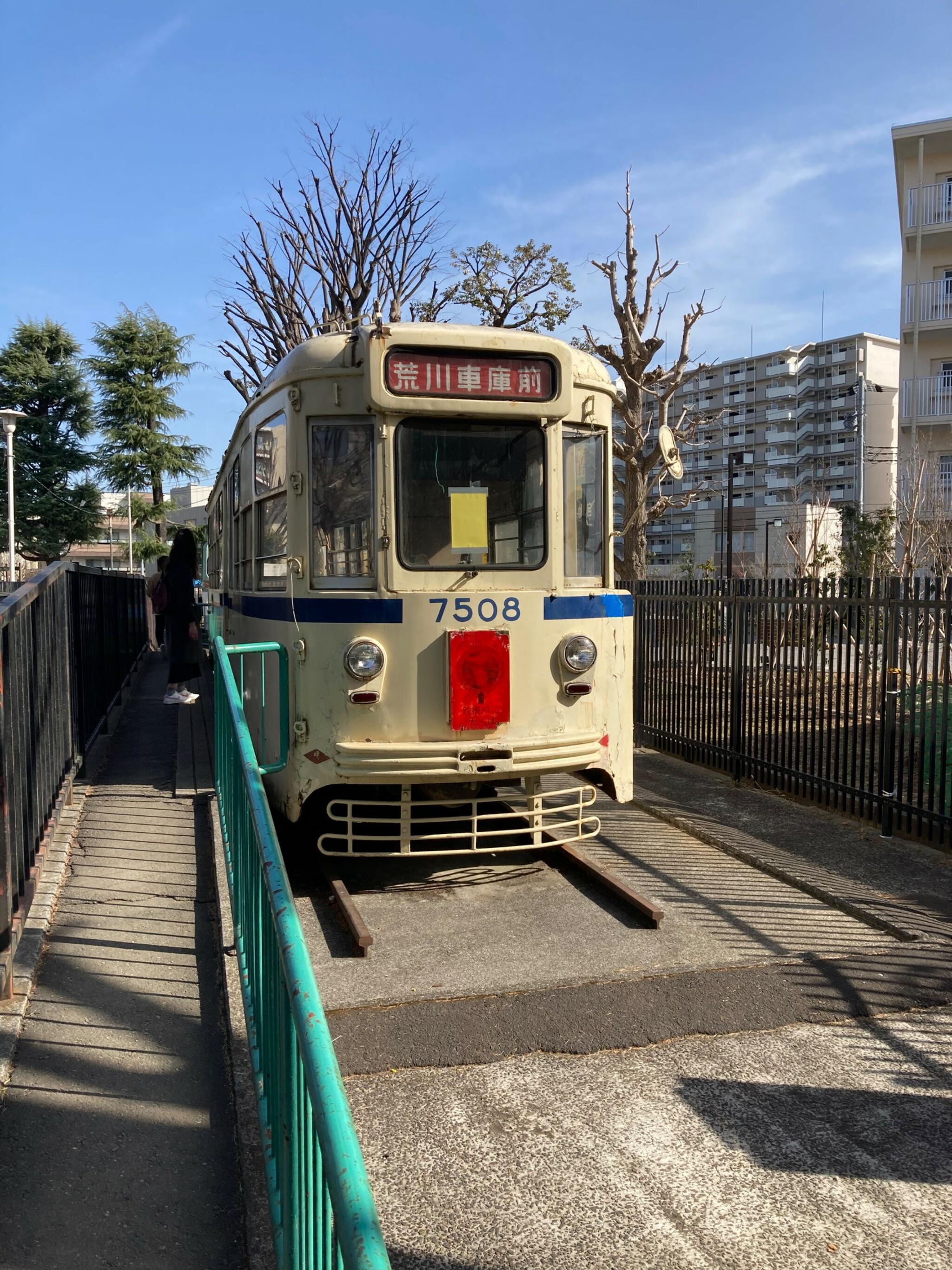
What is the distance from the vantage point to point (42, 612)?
5977 mm

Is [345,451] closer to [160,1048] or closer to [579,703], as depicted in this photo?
[579,703]

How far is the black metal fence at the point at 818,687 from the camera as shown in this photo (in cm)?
706

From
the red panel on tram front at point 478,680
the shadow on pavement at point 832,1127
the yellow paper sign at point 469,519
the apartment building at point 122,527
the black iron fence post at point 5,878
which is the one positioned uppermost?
the apartment building at point 122,527

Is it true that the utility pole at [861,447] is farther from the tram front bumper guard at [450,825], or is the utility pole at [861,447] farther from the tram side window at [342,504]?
the tram side window at [342,504]

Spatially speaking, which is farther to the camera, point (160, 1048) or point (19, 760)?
point (19, 760)

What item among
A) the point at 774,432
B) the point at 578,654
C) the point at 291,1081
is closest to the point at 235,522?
the point at 578,654

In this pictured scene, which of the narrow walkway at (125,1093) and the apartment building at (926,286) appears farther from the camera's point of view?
the apartment building at (926,286)

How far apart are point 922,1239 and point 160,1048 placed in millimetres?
2723

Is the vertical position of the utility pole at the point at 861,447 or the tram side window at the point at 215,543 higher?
the utility pole at the point at 861,447

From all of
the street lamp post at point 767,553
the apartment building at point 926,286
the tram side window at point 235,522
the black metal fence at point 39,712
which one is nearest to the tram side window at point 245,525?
the tram side window at point 235,522

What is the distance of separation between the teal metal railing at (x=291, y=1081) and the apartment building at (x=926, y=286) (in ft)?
91.3

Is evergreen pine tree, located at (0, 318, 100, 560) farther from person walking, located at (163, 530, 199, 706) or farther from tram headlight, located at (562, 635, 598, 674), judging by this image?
tram headlight, located at (562, 635, 598, 674)

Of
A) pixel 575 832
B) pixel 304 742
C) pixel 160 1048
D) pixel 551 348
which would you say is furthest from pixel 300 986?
pixel 575 832

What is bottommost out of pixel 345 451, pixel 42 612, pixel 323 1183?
pixel 323 1183
